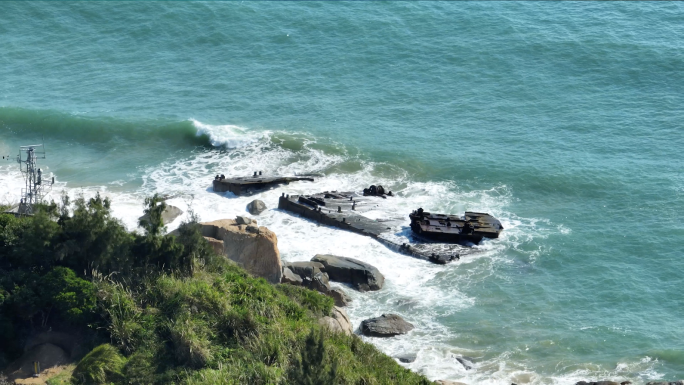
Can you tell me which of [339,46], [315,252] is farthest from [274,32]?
[315,252]

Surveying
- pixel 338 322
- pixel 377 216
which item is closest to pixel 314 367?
pixel 338 322

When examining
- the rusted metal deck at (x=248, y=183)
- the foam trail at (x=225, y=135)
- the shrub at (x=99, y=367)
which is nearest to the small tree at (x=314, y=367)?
the shrub at (x=99, y=367)

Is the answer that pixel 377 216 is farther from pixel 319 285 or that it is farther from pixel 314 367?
pixel 314 367

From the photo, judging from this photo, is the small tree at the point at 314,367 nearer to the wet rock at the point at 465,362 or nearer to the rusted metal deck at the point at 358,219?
the wet rock at the point at 465,362

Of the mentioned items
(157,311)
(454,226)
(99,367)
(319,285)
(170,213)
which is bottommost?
(170,213)

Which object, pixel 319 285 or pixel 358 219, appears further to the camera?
pixel 358 219

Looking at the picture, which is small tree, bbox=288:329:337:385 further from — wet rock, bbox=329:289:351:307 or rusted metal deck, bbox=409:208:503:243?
rusted metal deck, bbox=409:208:503:243
